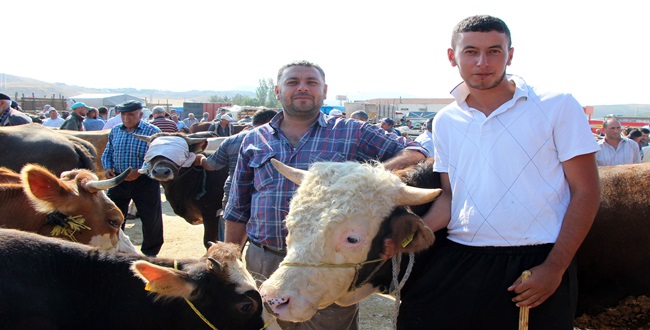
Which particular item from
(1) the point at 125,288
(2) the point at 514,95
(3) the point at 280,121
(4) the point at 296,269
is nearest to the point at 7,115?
(3) the point at 280,121

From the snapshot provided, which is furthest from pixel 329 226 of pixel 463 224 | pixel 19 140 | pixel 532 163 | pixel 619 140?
pixel 619 140

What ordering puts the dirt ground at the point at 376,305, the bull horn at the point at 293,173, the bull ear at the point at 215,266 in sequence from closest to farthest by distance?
1. the bull ear at the point at 215,266
2. the bull horn at the point at 293,173
3. the dirt ground at the point at 376,305

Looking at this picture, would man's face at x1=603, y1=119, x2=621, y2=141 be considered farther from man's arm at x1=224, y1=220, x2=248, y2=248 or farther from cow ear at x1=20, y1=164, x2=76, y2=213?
cow ear at x1=20, y1=164, x2=76, y2=213

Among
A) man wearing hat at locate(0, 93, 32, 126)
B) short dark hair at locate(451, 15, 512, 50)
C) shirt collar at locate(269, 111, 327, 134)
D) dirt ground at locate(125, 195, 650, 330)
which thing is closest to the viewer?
short dark hair at locate(451, 15, 512, 50)

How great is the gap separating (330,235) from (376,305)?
3.90 metres

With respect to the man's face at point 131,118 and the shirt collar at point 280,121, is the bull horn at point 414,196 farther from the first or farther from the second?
the man's face at point 131,118

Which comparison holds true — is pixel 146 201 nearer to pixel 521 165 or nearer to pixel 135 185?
pixel 135 185

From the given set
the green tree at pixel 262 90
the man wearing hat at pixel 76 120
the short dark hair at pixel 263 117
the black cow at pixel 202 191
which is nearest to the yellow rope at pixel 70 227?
the black cow at pixel 202 191

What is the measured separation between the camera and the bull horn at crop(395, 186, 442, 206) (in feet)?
8.39

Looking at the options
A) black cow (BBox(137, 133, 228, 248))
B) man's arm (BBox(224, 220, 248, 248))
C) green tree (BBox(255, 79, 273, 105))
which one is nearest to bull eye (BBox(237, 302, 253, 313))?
man's arm (BBox(224, 220, 248, 248))

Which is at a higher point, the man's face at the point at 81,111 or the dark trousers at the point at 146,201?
the man's face at the point at 81,111

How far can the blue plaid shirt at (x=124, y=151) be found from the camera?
6.78 metres

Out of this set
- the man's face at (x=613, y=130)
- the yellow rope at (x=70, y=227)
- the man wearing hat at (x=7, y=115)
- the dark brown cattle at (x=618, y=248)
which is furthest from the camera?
the man wearing hat at (x=7, y=115)

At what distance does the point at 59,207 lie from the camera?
13.9ft
